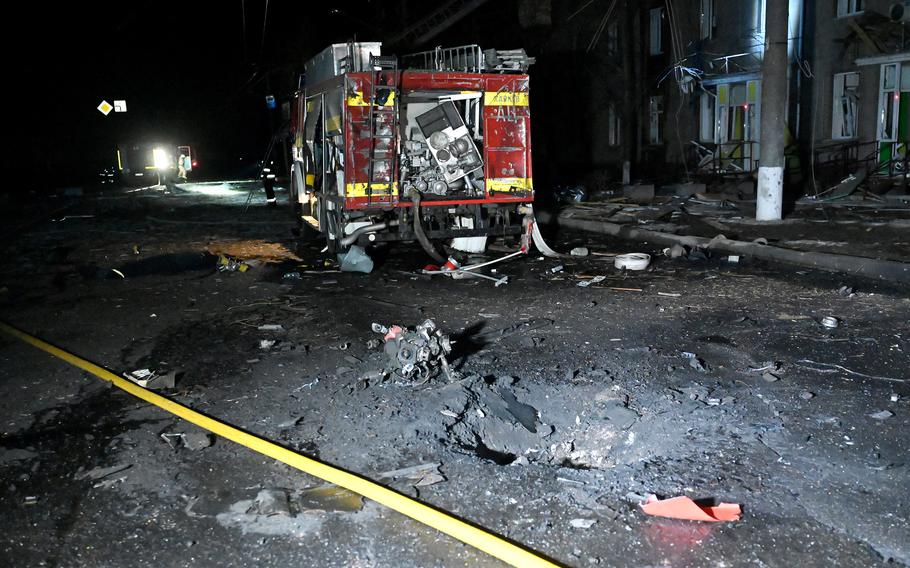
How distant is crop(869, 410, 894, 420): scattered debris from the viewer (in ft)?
15.1

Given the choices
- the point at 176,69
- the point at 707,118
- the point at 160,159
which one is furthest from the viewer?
the point at 176,69

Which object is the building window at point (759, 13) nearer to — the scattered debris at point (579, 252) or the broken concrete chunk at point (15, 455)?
the scattered debris at point (579, 252)

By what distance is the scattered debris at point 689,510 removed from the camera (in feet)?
11.4

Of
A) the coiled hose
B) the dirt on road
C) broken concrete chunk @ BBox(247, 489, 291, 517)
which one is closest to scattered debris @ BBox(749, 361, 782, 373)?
the dirt on road

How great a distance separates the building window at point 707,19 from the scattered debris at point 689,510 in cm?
2456

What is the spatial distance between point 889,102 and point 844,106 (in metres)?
1.57

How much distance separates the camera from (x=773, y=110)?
43.7 ft

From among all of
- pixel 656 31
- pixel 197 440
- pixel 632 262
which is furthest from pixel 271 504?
pixel 656 31

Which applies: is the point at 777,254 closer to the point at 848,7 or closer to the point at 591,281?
the point at 591,281

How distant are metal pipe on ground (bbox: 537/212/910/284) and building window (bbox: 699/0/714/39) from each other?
13997mm

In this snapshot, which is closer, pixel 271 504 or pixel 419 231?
pixel 271 504

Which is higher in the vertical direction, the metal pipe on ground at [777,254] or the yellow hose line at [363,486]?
the metal pipe on ground at [777,254]

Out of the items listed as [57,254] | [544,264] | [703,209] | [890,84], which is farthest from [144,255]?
[890,84]

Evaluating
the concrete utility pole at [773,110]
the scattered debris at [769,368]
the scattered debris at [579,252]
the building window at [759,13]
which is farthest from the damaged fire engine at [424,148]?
the building window at [759,13]
